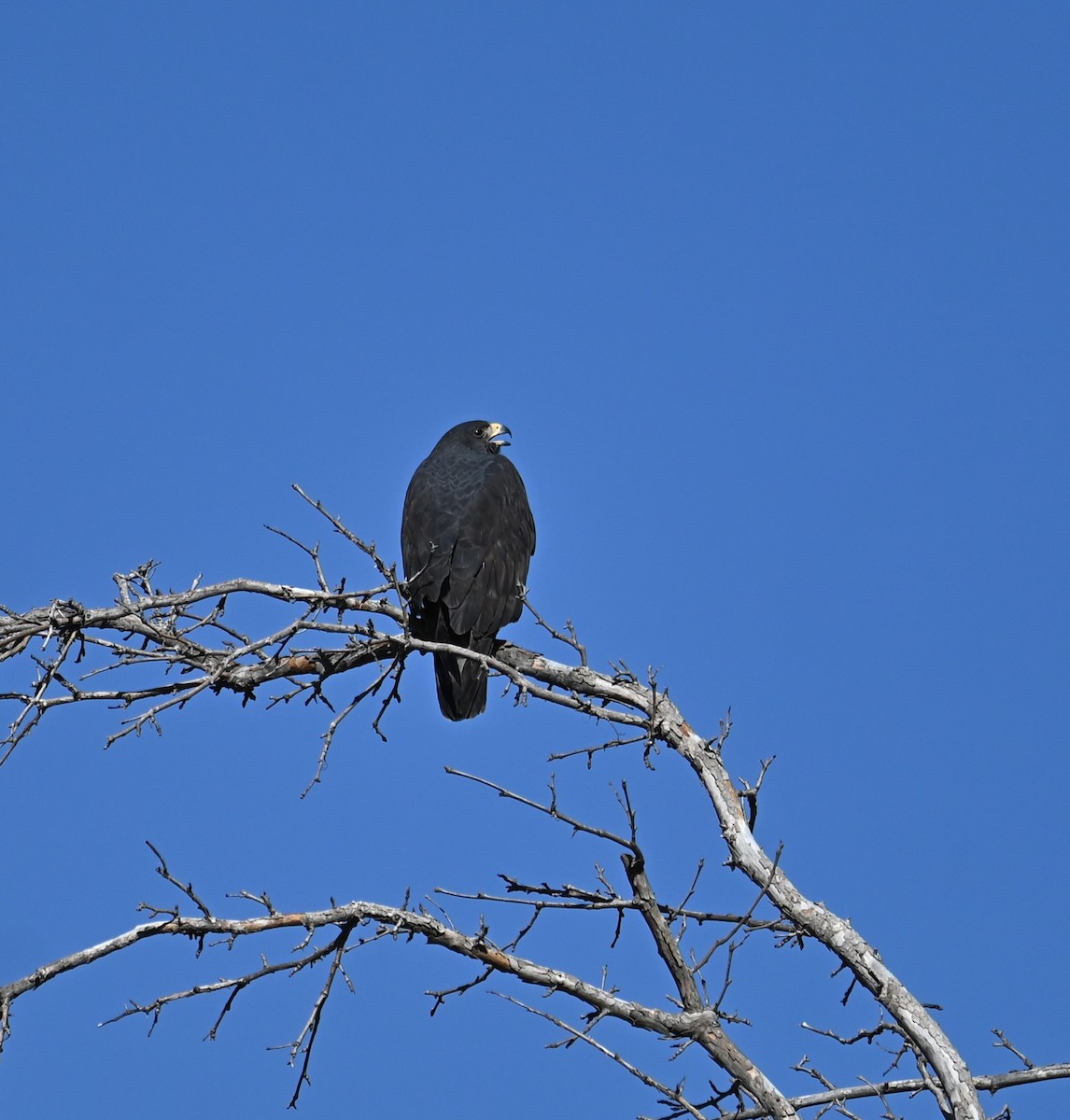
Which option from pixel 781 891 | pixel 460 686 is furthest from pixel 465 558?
pixel 781 891

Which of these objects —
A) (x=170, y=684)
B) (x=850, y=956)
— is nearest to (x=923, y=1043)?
(x=850, y=956)

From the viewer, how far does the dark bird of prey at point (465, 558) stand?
22.3 ft

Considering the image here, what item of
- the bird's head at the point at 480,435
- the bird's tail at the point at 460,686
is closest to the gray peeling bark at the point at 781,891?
the bird's tail at the point at 460,686

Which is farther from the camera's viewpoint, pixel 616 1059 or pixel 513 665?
pixel 513 665

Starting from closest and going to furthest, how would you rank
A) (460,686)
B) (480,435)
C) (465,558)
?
1. (460,686)
2. (465,558)
3. (480,435)

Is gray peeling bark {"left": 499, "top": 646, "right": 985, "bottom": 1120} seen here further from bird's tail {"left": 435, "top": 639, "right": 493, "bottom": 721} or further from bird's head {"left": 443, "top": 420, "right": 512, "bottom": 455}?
bird's head {"left": 443, "top": 420, "right": 512, "bottom": 455}

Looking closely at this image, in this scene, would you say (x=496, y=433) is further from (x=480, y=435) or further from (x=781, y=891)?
(x=781, y=891)

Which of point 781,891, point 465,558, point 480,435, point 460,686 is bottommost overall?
point 781,891

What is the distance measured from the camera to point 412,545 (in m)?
7.24

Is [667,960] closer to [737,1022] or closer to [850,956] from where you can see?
[737,1022]

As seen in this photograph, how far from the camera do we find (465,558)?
6.92 m

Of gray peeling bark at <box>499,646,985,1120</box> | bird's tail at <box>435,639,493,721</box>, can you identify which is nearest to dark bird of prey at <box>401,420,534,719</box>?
bird's tail at <box>435,639,493,721</box>

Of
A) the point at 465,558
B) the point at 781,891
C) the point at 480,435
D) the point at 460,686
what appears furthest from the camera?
the point at 480,435

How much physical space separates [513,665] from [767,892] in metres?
1.77
